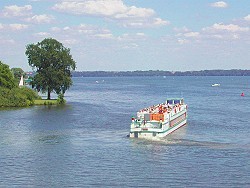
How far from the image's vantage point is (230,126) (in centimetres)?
7169

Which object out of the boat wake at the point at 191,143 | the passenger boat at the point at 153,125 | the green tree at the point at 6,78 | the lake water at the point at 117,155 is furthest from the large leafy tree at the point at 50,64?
the boat wake at the point at 191,143

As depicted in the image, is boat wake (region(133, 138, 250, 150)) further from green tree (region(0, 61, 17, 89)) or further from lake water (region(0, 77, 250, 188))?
green tree (region(0, 61, 17, 89))

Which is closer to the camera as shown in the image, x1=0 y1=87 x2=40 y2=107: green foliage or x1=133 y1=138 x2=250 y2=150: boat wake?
x1=133 y1=138 x2=250 y2=150: boat wake

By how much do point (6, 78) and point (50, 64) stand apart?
11318 millimetres

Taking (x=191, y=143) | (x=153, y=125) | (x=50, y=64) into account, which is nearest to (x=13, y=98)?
(x=50, y=64)

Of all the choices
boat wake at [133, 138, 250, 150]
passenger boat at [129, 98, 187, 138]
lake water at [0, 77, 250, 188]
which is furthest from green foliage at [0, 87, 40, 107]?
boat wake at [133, 138, 250, 150]

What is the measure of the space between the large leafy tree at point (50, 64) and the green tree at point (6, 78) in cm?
679

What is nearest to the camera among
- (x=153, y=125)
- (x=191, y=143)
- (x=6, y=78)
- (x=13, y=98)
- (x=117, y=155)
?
(x=117, y=155)

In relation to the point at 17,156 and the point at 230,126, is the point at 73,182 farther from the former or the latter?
the point at 230,126

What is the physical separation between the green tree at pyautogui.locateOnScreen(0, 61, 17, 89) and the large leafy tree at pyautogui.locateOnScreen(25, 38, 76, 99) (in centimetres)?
679

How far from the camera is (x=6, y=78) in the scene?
10900 centimetres

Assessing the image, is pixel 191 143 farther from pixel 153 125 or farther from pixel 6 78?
pixel 6 78

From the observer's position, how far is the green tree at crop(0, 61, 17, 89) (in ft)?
354

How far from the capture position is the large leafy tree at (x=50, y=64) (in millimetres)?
114750
